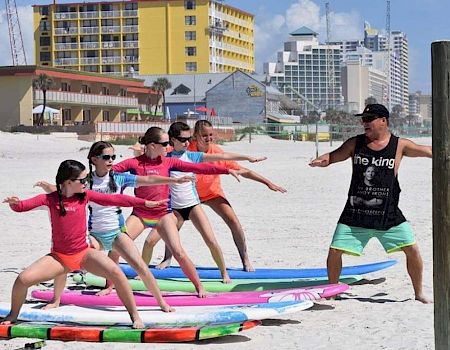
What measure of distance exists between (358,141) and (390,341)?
203 centimetres

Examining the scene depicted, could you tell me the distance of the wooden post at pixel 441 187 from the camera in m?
4.88

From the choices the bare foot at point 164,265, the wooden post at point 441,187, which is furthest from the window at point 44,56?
the wooden post at point 441,187

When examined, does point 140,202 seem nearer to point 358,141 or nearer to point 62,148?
point 358,141

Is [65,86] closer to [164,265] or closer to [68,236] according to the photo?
[164,265]

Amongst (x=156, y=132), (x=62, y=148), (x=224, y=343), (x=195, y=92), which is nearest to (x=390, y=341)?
(x=224, y=343)

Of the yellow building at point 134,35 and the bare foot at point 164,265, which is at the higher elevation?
the yellow building at point 134,35

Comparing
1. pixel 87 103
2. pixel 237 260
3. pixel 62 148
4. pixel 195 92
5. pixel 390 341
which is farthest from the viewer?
pixel 195 92

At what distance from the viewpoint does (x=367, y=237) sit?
25.8ft

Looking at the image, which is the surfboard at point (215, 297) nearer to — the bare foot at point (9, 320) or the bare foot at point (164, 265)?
the bare foot at point (9, 320)

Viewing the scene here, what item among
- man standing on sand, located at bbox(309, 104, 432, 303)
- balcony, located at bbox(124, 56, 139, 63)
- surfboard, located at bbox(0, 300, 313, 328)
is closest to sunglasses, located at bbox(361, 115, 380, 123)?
man standing on sand, located at bbox(309, 104, 432, 303)

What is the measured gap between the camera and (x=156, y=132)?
26.2 feet

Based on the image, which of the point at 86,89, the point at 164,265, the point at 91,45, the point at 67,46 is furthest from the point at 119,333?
the point at 67,46

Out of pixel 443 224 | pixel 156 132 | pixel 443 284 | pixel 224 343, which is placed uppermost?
pixel 156 132

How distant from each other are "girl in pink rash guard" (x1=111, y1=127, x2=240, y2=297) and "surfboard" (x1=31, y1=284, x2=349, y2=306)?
0.23m
